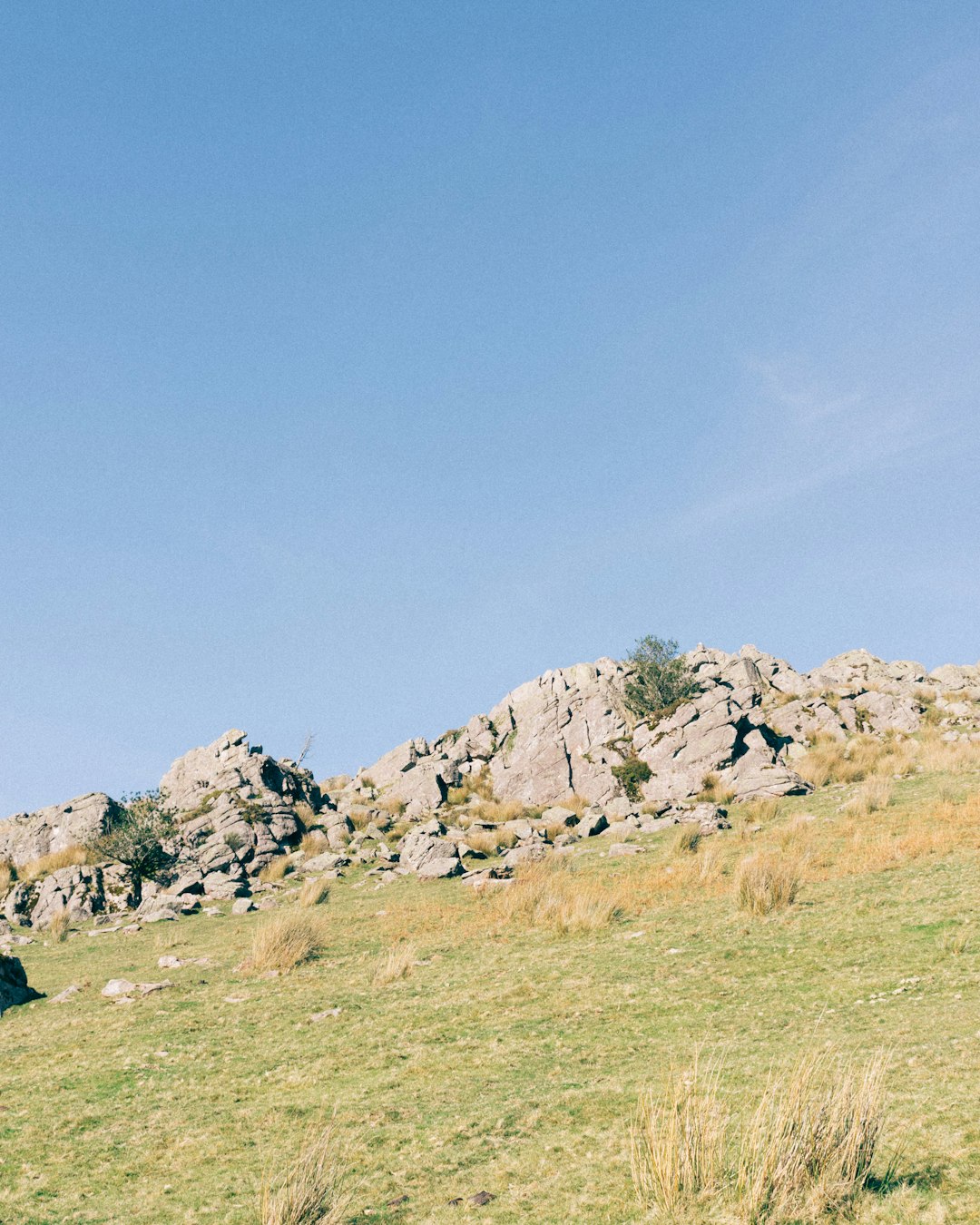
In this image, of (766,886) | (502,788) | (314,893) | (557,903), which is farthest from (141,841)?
(766,886)

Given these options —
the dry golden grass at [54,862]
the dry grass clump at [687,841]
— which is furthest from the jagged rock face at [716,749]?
the dry golden grass at [54,862]

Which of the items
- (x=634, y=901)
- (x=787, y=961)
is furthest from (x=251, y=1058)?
(x=634, y=901)

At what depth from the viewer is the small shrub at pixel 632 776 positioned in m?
36.3

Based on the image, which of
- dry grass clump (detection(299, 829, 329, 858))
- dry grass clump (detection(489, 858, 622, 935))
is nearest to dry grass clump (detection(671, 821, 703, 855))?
dry grass clump (detection(489, 858, 622, 935))

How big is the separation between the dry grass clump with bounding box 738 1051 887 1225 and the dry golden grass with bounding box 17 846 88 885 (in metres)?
36.8

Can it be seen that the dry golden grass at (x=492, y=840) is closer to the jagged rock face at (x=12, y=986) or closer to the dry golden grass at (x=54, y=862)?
the jagged rock face at (x=12, y=986)

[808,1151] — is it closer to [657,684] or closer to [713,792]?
[713,792]

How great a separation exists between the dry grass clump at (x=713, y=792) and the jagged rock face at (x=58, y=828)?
28722 mm

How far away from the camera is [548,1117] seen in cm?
730

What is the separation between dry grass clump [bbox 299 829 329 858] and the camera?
34.4 meters

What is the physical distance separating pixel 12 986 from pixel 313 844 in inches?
779

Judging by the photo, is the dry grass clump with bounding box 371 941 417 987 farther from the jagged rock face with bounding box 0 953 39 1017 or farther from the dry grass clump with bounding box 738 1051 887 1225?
the dry grass clump with bounding box 738 1051 887 1225

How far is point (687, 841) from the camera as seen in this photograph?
22.3m

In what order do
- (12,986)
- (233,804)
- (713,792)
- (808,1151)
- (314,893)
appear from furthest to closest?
1. (233,804)
2. (713,792)
3. (314,893)
4. (12,986)
5. (808,1151)
